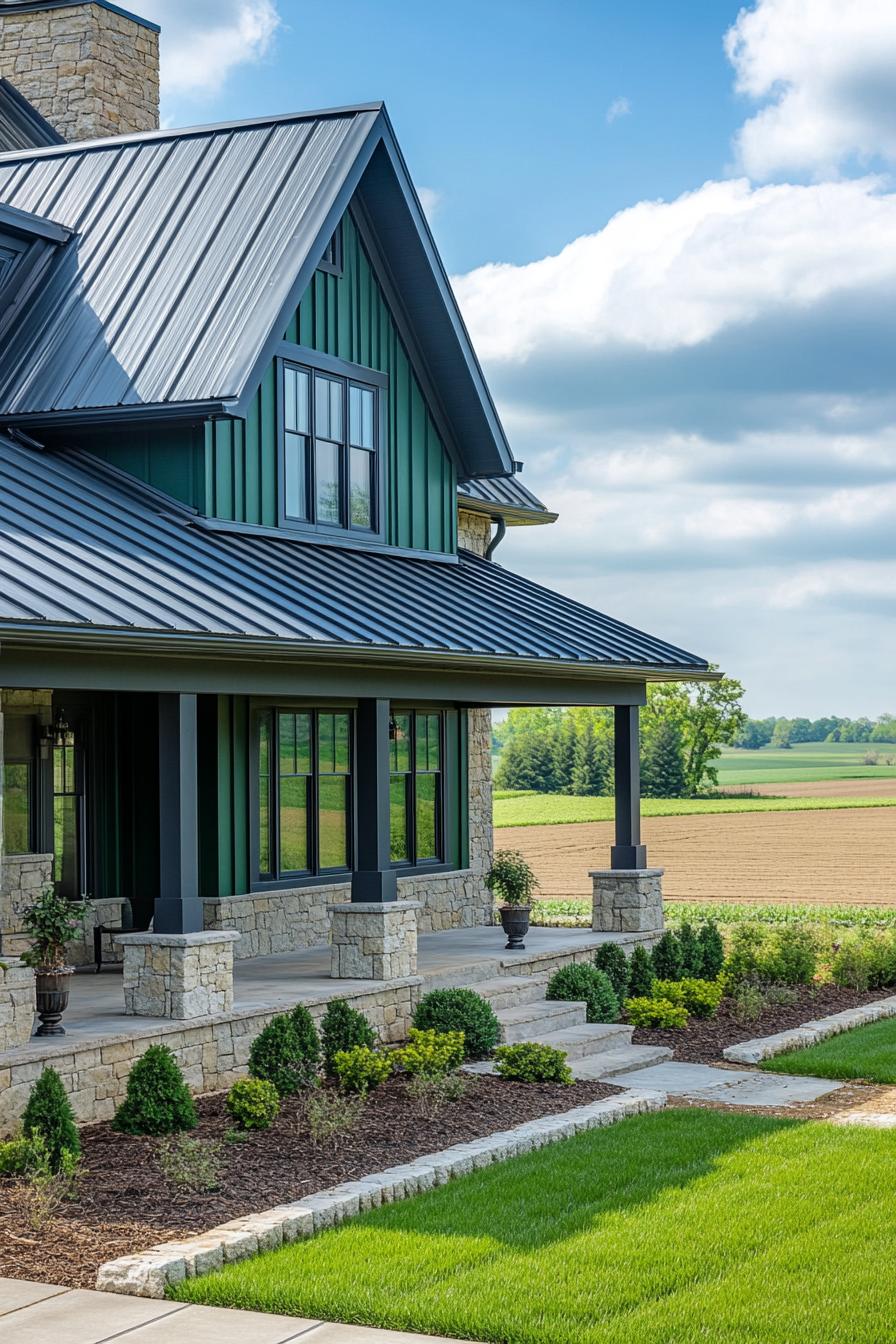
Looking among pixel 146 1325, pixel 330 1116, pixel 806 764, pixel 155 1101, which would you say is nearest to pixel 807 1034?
pixel 330 1116

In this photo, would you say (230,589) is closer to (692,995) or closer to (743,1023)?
(692,995)

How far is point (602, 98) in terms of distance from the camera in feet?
49.2

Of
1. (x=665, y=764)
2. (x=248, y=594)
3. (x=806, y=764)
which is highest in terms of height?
(x=248, y=594)

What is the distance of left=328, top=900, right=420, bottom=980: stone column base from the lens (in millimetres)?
14461

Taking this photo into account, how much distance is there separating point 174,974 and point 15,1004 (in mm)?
1585

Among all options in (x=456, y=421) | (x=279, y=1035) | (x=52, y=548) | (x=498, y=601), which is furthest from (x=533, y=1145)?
(x=456, y=421)

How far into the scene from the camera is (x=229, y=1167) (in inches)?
398

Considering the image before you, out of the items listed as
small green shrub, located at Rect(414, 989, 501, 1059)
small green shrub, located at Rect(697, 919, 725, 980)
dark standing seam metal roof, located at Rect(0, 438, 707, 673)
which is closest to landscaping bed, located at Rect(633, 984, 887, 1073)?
small green shrub, located at Rect(697, 919, 725, 980)

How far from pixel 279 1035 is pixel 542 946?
5.90 metres

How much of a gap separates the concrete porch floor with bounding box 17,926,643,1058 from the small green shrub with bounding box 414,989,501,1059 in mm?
491

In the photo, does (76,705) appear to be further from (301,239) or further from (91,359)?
(301,239)

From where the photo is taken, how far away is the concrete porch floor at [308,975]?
1207cm

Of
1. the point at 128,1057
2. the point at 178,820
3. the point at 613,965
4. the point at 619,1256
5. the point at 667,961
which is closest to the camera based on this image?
the point at 619,1256

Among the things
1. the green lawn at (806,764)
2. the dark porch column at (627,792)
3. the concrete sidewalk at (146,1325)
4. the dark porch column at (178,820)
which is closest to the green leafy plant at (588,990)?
the dark porch column at (627,792)
